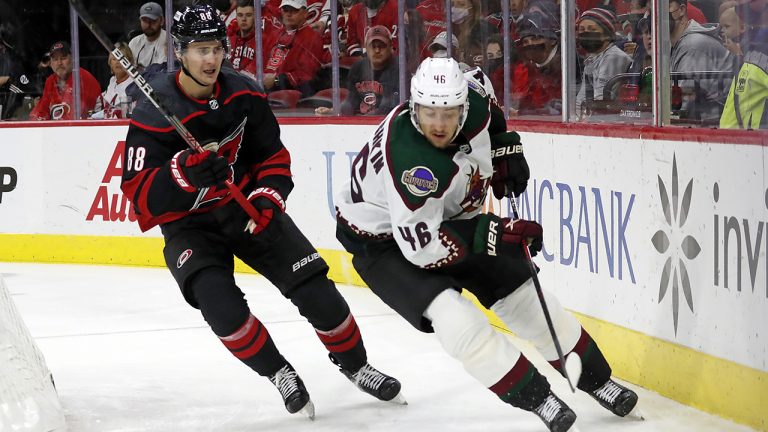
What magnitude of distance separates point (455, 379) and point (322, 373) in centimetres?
53

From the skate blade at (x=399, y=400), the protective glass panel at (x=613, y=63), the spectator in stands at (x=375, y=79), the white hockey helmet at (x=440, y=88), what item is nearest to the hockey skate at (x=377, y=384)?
the skate blade at (x=399, y=400)

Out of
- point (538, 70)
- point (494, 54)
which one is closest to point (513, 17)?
point (494, 54)

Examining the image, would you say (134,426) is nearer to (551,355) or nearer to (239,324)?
(239,324)

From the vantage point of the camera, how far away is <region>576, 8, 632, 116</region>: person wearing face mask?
Answer: 4.45m

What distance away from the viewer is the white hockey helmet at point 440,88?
10.4 feet

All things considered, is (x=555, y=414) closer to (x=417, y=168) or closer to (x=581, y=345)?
(x=581, y=345)

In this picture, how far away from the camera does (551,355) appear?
3596 mm

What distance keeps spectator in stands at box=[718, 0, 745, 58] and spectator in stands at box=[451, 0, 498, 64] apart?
2104 mm

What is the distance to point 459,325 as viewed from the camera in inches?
126

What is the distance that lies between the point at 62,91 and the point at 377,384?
466 cm

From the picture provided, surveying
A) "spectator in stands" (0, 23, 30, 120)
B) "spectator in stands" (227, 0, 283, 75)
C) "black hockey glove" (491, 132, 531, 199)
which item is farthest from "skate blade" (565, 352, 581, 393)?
"spectator in stands" (0, 23, 30, 120)

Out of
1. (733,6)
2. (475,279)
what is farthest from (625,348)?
(733,6)

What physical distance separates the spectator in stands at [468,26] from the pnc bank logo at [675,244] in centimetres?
196

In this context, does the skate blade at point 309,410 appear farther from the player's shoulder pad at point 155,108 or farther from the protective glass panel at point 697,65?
the protective glass panel at point 697,65
